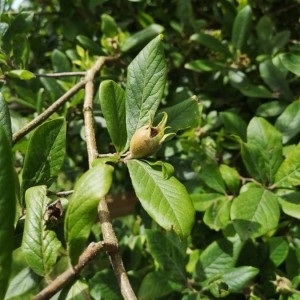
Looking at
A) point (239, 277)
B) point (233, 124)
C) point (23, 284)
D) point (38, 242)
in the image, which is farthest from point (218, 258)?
point (38, 242)

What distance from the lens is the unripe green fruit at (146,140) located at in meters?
0.74

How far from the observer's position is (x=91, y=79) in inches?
42.8

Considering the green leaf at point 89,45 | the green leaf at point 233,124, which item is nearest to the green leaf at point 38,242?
the green leaf at point 233,124

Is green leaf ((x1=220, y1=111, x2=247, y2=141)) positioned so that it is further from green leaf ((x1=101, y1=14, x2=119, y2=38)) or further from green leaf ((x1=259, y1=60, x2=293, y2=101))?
green leaf ((x1=101, y1=14, x2=119, y2=38))

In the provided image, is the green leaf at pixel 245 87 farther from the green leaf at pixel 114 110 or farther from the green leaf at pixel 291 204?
the green leaf at pixel 114 110

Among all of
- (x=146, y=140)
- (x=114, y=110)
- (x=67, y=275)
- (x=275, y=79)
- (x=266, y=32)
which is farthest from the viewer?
(x=266, y=32)

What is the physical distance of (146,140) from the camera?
2.41ft

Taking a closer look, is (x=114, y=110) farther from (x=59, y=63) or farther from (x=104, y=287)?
(x=59, y=63)

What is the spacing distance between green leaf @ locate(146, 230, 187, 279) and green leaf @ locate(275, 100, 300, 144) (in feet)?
1.22

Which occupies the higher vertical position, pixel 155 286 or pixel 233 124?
pixel 233 124

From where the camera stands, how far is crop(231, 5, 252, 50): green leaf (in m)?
1.34

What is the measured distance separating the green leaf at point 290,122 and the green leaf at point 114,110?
50cm

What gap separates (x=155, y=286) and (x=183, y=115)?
408mm

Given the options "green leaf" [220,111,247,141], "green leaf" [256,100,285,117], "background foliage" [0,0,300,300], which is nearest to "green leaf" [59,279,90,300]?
"background foliage" [0,0,300,300]
